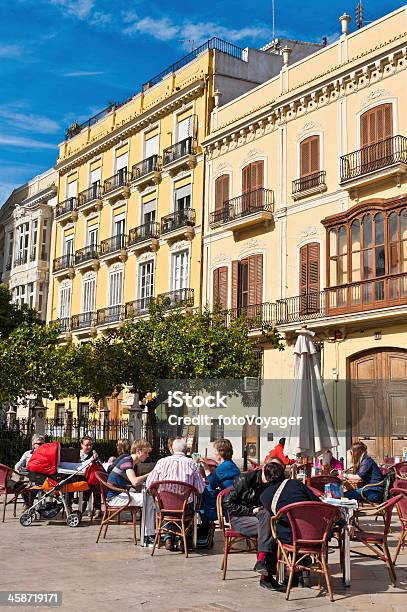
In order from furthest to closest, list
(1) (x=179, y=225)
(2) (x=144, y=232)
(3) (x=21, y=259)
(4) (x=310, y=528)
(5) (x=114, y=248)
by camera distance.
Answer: (3) (x=21, y=259) → (5) (x=114, y=248) → (2) (x=144, y=232) → (1) (x=179, y=225) → (4) (x=310, y=528)

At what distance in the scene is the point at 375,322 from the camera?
20.9 meters

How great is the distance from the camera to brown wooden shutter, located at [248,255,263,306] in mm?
25594

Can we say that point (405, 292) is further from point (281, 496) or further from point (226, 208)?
point (281, 496)

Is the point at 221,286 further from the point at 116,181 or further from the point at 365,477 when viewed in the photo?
the point at 365,477

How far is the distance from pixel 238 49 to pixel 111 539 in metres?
24.9

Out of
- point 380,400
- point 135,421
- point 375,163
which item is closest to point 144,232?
point 135,421

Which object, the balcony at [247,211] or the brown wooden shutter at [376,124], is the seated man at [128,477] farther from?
the balcony at [247,211]

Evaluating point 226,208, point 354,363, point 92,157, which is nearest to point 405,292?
point 354,363

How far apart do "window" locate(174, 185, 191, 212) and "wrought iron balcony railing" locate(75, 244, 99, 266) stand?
20.1 ft

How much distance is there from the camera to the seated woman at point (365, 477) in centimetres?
1061

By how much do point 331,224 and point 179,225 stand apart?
8175 mm

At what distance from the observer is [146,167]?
1275 inches

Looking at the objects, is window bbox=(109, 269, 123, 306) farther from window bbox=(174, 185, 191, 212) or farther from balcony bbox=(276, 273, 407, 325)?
balcony bbox=(276, 273, 407, 325)

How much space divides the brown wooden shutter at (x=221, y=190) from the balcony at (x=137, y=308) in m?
5.47
